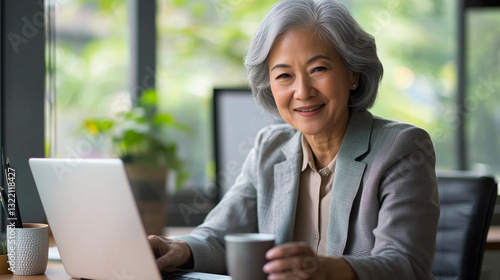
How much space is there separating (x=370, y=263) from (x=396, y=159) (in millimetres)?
320

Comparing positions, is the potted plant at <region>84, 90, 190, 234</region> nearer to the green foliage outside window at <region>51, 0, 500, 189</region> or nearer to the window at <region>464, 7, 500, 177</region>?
the green foliage outside window at <region>51, 0, 500, 189</region>

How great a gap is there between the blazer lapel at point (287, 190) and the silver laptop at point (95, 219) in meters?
0.33

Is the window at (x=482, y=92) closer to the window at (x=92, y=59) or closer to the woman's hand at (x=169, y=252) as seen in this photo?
the window at (x=92, y=59)

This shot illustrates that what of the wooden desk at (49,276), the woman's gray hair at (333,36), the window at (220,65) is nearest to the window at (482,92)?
the window at (220,65)

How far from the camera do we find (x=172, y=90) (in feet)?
10.0

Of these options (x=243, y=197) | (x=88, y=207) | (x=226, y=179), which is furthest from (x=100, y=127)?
(x=88, y=207)

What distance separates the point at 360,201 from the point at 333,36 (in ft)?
1.34

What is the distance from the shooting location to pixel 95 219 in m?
1.06

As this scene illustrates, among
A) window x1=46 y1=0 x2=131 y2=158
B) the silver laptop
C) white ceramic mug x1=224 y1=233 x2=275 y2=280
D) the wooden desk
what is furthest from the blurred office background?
white ceramic mug x1=224 y1=233 x2=275 y2=280

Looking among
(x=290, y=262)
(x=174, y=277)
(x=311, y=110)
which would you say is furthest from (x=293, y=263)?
(x=311, y=110)

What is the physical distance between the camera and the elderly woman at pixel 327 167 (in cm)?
125

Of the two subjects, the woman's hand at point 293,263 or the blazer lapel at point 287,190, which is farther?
the blazer lapel at point 287,190

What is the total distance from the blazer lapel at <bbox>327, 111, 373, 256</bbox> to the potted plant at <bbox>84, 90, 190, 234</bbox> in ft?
3.74

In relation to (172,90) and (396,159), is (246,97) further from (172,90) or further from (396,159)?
(396,159)
